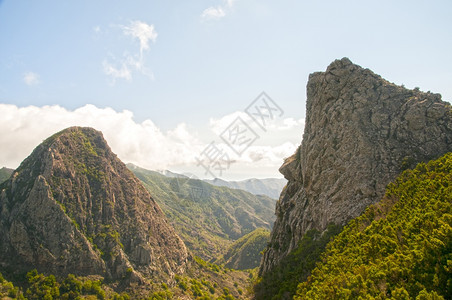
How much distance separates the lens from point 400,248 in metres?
28.2

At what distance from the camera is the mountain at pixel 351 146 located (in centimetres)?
4866

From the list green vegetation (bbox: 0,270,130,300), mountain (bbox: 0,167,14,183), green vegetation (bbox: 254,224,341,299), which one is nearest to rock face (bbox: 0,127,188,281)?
green vegetation (bbox: 0,270,130,300)

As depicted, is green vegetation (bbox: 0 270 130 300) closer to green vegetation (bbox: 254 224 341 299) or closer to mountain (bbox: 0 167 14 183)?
green vegetation (bbox: 254 224 341 299)

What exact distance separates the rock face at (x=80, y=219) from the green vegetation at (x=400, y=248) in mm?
78221

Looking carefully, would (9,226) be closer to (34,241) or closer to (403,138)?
(34,241)

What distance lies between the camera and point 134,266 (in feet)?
305

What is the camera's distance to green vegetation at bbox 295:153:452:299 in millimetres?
21163

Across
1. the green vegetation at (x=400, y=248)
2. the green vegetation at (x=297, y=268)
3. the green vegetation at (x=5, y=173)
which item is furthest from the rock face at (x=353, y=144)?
the green vegetation at (x=5, y=173)

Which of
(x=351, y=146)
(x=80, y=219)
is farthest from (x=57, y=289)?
(x=351, y=146)

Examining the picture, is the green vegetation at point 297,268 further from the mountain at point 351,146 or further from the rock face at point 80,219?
the rock face at point 80,219

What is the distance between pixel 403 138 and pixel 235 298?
10098cm

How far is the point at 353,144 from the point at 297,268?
29.7 metres

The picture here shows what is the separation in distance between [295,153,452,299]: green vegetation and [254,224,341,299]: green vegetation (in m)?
3.35

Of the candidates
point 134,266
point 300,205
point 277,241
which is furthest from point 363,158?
point 134,266
